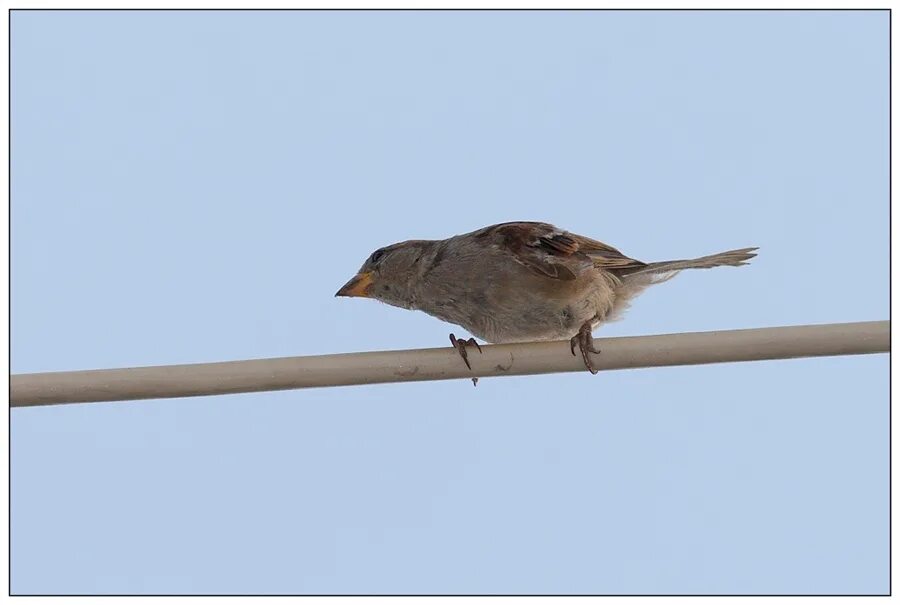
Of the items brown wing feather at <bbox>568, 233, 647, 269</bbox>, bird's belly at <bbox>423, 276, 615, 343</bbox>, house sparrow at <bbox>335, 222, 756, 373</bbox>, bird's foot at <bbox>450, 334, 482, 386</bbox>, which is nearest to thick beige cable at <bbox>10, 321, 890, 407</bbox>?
bird's foot at <bbox>450, 334, 482, 386</bbox>

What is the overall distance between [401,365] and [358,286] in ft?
4.25

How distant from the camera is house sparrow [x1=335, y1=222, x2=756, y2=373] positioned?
4.17 m

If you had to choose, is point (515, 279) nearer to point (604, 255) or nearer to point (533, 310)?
point (533, 310)

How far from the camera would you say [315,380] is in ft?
9.83

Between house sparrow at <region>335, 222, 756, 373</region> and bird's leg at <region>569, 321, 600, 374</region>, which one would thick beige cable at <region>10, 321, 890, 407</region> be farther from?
house sparrow at <region>335, 222, 756, 373</region>

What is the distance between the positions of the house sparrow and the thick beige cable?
67 centimetres

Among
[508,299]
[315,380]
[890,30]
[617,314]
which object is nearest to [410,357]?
[315,380]

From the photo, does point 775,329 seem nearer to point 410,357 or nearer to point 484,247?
point 410,357

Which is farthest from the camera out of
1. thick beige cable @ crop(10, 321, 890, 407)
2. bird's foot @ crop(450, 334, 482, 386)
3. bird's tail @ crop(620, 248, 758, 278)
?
bird's tail @ crop(620, 248, 758, 278)

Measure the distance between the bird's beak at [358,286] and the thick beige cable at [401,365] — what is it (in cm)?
110

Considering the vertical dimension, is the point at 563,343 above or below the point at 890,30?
below

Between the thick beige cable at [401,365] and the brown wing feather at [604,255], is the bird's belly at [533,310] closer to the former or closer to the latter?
the brown wing feather at [604,255]

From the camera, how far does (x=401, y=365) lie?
124 inches

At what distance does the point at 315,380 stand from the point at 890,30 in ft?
11.5
